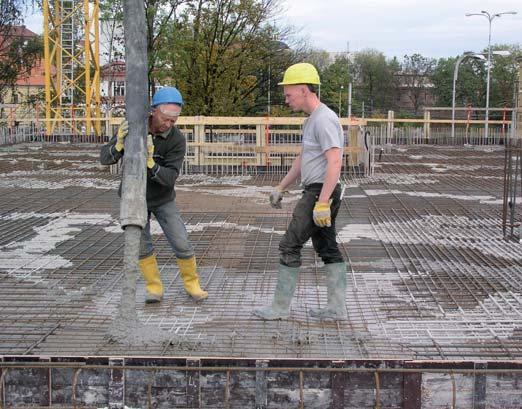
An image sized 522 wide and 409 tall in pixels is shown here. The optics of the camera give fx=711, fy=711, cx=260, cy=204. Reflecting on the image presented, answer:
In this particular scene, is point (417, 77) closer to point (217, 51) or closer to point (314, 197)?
point (217, 51)

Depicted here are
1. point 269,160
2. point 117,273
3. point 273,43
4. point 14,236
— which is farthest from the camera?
point 273,43

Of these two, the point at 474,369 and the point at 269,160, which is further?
the point at 269,160

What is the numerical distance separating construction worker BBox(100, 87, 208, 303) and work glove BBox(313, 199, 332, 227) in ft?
3.59

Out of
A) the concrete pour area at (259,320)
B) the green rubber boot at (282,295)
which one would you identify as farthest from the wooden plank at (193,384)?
the green rubber boot at (282,295)

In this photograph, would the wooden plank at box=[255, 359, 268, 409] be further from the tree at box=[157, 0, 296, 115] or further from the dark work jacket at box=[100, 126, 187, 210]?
the tree at box=[157, 0, 296, 115]

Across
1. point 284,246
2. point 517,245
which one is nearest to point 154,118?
point 284,246

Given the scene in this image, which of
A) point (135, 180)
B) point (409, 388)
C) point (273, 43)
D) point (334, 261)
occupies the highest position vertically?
point (273, 43)

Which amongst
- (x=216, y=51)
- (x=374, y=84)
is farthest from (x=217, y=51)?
(x=374, y=84)

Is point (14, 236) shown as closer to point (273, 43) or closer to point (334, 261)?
point (334, 261)

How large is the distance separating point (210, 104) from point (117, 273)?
2076cm

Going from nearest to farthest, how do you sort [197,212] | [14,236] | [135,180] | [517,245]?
[135,180], [517,245], [14,236], [197,212]

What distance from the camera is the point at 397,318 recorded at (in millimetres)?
5039

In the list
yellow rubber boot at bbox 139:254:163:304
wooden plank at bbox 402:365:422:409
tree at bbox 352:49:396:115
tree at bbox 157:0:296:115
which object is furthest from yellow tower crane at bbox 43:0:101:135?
tree at bbox 352:49:396:115

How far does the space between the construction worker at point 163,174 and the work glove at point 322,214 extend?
1095mm
